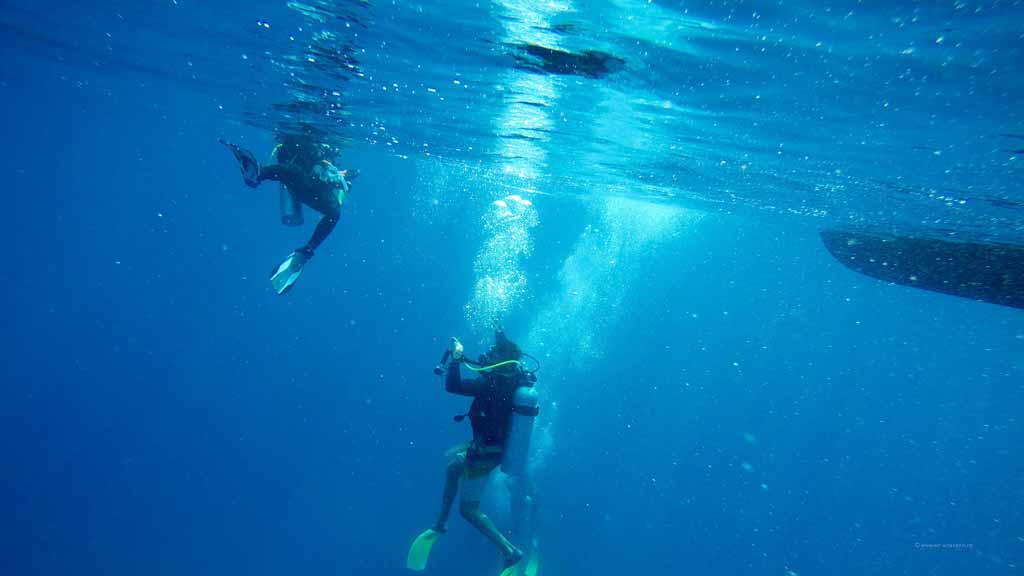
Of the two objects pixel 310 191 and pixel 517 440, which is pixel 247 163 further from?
pixel 517 440

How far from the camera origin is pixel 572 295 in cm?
4081

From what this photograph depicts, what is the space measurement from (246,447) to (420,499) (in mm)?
16516

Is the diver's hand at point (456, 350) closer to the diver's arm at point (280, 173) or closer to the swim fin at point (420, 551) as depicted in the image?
the swim fin at point (420, 551)

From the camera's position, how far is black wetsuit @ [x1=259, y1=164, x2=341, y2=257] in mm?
8664

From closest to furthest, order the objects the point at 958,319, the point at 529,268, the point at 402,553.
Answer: the point at 402,553, the point at 958,319, the point at 529,268

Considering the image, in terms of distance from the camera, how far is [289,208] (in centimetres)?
947

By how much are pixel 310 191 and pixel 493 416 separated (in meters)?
5.37

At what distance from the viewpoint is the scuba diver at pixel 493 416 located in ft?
24.4

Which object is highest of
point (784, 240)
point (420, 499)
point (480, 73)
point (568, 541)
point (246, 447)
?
point (480, 73)

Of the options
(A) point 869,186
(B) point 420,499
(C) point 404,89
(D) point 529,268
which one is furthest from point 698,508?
(D) point 529,268

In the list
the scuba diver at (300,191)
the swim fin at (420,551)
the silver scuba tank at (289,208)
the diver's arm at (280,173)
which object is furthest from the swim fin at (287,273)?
the swim fin at (420,551)

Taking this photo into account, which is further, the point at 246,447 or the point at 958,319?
the point at 958,319

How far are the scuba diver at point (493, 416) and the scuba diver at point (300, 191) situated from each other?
372 cm

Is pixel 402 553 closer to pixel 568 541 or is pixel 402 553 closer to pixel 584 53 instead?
pixel 568 541
